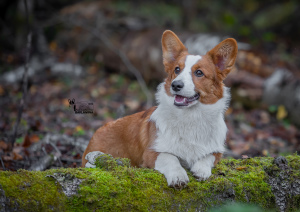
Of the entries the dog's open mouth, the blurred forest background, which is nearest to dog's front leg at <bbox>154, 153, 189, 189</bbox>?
the dog's open mouth

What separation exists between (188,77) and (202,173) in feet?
3.64

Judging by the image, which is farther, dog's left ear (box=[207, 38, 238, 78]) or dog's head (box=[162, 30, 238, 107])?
dog's left ear (box=[207, 38, 238, 78])

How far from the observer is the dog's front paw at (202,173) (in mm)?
3564

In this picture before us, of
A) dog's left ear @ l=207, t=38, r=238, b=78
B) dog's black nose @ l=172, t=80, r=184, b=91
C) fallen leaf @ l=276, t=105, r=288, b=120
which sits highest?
dog's left ear @ l=207, t=38, r=238, b=78

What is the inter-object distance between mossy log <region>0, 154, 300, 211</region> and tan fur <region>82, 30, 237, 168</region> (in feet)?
1.68

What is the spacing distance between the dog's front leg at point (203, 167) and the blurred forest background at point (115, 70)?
221cm

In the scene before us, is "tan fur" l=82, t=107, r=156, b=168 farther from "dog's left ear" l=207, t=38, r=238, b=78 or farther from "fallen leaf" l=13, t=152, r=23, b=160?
"fallen leaf" l=13, t=152, r=23, b=160

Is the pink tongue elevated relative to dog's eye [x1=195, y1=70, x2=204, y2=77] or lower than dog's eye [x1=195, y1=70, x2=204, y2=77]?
lower

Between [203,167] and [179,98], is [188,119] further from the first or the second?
[203,167]

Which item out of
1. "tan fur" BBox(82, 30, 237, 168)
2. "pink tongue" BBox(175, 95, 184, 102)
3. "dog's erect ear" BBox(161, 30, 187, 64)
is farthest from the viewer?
"dog's erect ear" BBox(161, 30, 187, 64)

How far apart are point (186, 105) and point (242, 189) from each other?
1.08 m

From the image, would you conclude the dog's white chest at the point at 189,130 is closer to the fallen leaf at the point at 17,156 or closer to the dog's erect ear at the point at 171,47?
the dog's erect ear at the point at 171,47

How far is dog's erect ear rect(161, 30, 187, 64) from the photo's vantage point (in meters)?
4.49

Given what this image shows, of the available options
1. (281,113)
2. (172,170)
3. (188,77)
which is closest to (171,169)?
(172,170)
